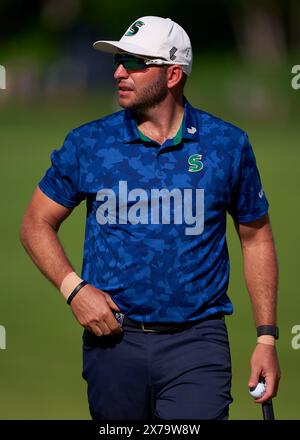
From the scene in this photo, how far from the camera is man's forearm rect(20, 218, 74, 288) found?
5.83 metres

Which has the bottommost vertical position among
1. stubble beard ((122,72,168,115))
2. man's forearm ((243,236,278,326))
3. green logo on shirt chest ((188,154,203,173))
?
man's forearm ((243,236,278,326))

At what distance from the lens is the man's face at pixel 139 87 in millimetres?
5926

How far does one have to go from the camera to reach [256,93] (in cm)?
3656

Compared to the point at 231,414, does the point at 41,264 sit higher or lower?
higher

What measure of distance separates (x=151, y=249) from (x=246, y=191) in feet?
1.78

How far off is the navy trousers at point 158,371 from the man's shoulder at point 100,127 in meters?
0.87

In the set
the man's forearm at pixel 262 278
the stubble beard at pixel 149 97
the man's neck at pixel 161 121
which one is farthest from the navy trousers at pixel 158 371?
the stubble beard at pixel 149 97

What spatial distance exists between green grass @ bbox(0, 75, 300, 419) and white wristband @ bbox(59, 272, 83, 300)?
2925 mm

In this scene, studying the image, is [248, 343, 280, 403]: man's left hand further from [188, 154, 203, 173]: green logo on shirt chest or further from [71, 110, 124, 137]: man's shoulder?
[71, 110, 124, 137]: man's shoulder

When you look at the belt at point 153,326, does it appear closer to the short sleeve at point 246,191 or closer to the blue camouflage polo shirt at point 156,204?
the blue camouflage polo shirt at point 156,204


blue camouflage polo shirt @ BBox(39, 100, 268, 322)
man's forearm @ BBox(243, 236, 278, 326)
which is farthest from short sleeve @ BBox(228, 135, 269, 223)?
man's forearm @ BBox(243, 236, 278, 326)

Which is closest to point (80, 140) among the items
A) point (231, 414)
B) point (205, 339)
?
point (205, 339)

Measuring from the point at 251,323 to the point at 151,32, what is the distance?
619 cm
